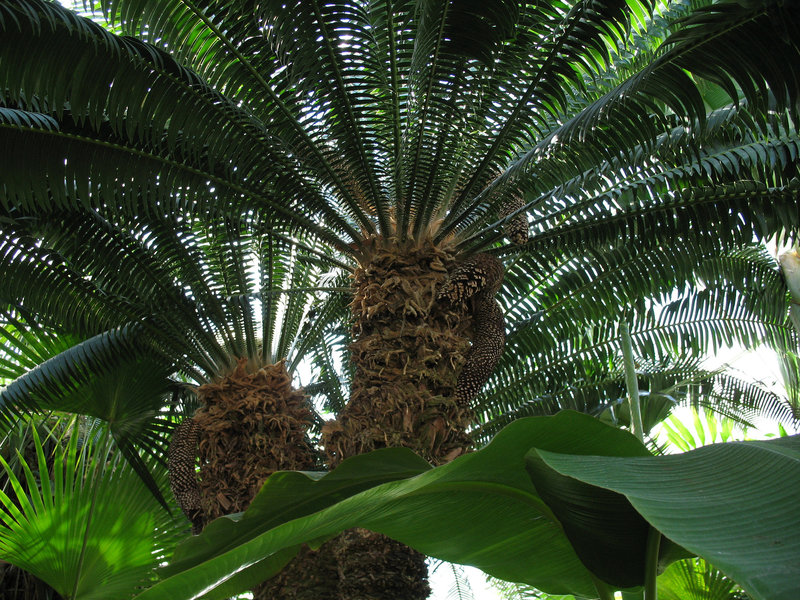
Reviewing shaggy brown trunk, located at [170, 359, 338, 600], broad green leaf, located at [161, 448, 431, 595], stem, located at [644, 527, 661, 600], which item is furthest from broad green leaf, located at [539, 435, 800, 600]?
shaggy brown trunk, located at [170, 359, 338, 600]

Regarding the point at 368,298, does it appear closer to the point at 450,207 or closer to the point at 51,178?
the point at 450,207

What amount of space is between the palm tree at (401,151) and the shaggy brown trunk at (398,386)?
0.6 inches

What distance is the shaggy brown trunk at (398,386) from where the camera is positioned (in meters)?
4.23

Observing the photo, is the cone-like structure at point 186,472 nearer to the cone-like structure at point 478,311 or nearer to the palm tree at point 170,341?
the palm tree at point 170,341

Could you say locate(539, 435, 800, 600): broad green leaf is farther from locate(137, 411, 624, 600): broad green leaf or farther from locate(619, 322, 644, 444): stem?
locate(619, 322, 644, 444): stem

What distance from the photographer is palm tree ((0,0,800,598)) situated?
4168mm

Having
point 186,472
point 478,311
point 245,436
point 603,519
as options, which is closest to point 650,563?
point 603,519

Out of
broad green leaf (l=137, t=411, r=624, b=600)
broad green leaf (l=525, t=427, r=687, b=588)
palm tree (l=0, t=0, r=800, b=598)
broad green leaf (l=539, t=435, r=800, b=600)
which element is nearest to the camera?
broad green leaf (l=539, t=435, r=800, b=600)

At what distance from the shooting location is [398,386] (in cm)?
463

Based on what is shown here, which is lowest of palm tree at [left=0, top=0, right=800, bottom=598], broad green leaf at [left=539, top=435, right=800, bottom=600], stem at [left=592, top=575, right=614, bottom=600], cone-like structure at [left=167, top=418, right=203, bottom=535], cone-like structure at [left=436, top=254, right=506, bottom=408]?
stem at [left=592, top=575, right=614, bottom=600]

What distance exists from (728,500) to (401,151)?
3698mm

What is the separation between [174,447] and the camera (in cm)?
575

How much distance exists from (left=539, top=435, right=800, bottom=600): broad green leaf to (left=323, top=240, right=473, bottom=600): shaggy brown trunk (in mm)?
2629

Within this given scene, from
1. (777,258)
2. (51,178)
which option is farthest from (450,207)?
(777,258)
